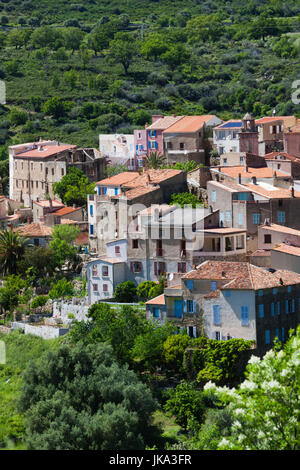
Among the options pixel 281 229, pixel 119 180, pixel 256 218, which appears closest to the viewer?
pixel 281 229

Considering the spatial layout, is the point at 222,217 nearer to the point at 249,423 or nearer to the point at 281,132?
the point at 281,132

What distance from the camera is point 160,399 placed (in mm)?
46500

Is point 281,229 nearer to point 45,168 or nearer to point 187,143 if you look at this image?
point 187,143

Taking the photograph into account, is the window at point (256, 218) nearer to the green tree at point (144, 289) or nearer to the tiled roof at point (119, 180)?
the green tree at point (144, 289)

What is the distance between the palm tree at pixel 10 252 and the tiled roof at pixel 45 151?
1690 centimetres

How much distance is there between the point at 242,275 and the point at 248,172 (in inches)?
599

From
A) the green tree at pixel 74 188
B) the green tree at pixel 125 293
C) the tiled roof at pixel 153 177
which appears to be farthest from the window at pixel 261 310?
the green tree at pixel 74 188

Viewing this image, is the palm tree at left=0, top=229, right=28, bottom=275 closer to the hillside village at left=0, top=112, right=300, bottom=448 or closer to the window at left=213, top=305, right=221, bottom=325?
the hillside village at left=0, top=112, right=300, bottom=448

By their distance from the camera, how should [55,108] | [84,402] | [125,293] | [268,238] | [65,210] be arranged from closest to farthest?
[84,402]
[125,293]
[268,238]
[65,210]
[55,108]

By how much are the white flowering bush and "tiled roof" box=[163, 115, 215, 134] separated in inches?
1929

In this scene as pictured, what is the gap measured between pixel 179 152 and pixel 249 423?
48.2 meters

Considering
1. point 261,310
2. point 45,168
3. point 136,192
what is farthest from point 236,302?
point 45,168

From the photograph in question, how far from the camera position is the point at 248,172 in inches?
2445

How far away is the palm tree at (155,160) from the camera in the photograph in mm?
71812
